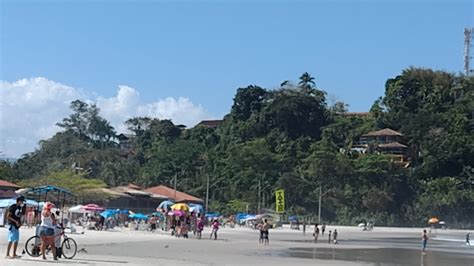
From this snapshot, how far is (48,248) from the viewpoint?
19297 mm

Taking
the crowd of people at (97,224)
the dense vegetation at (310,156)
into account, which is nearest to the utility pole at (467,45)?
the dense vegetation at (310,156)

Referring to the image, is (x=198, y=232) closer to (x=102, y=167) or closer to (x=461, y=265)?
(x=461, y=265)

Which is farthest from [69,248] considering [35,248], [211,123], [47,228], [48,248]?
[211,123]

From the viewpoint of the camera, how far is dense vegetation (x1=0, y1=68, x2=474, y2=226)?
105875mm

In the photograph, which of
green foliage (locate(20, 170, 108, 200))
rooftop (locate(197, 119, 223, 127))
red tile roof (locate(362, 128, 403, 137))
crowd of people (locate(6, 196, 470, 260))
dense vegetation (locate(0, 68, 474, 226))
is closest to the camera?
crowd of people (locate(6, 196, 470, 260))

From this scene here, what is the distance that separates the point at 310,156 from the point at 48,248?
296 feet

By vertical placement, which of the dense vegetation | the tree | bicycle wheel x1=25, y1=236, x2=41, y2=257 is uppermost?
the tree

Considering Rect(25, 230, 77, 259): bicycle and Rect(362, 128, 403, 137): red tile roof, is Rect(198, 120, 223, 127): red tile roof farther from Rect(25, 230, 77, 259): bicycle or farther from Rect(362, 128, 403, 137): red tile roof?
Rect(25, 230, 77, 259): bicycle

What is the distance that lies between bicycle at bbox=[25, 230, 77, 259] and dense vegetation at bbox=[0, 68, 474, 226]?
224 feet

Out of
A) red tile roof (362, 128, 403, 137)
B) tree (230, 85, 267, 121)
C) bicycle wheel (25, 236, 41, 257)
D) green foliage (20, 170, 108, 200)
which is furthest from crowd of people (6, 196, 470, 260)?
tree (230, 85, 267, 121)

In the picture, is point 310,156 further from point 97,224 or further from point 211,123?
point 97,224

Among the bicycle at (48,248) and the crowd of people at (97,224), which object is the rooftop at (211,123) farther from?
the bicycle at (48,248)

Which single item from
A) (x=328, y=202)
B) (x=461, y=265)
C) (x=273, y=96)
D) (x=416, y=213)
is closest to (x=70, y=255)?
(x=461, y=265)

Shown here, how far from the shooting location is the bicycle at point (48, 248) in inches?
737
